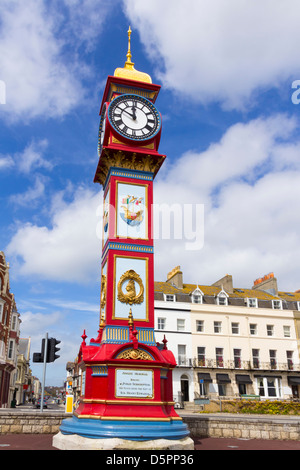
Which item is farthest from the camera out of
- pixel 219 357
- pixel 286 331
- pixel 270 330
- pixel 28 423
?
pixel 286 331

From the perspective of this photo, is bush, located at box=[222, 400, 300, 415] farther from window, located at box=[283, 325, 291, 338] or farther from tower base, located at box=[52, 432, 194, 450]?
window, located at box=[283, 325, 291, 338]

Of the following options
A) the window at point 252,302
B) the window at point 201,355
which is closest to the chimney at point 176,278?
the window at point 201,355

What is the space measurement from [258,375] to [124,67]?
34631 mm

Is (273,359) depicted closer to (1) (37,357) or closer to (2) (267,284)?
(2) (267,284)

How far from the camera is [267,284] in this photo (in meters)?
52.7

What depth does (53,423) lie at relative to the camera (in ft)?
57.8

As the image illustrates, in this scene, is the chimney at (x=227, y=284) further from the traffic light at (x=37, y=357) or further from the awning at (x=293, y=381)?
the traffic light at (x=37, y=357)

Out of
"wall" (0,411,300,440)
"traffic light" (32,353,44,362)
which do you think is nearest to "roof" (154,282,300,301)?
"wall" (0,411,300,440)

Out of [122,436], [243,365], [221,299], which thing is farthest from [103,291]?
[221,299]

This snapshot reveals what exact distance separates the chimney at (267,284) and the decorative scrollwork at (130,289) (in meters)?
38.7

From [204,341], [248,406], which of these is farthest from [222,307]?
[248,406]

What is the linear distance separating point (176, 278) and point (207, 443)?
32806 millimetres

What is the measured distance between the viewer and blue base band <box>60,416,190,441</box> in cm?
1272
